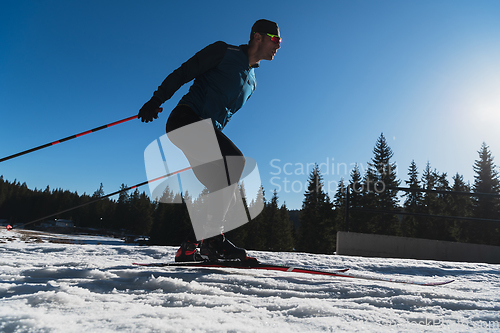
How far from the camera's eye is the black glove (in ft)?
6.64

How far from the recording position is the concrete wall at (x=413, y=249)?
434 centimetres

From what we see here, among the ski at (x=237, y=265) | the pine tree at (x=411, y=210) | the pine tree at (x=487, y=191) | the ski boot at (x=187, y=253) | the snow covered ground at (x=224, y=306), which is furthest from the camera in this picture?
the pine tree at (x=411, y=210)

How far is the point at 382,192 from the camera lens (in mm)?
36250

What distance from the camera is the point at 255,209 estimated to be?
5056cm

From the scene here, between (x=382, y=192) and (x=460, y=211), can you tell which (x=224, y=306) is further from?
(x=460, y=211)

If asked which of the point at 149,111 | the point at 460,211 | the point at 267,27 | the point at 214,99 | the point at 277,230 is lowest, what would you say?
the point at 277,230

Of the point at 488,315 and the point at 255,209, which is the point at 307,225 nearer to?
the point at 255,209

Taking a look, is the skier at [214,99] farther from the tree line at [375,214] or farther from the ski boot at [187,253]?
the tree line at [375,214]

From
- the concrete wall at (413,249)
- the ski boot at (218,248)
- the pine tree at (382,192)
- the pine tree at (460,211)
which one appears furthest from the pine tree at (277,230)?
the ski boot at (218,248)

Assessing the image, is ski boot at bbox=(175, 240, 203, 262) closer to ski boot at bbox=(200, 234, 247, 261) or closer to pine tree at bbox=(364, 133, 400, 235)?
ski boot at bbox=(200, 234, 247, 261)

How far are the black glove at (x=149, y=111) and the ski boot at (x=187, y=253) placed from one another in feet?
3.01

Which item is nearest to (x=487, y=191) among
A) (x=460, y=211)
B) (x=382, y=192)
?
(x=460, y=211)

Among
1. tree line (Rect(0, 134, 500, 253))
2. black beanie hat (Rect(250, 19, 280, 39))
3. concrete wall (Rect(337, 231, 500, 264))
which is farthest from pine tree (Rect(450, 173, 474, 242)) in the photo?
black beanie hat (Rect(250, 19, 280, 39))

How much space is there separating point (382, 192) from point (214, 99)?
3839 centimetres
